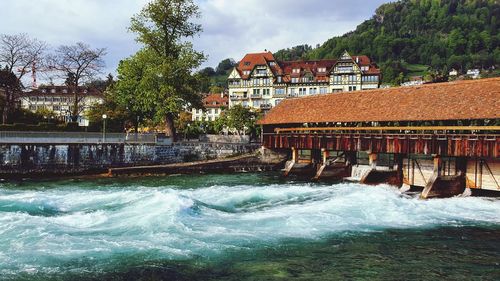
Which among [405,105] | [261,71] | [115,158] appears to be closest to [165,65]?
[115,158]

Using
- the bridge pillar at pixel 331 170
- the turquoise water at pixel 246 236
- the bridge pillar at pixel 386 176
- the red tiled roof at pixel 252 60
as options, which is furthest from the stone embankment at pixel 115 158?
the red tiled roof at pixel 252 60

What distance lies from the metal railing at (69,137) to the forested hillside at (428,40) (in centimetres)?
9925

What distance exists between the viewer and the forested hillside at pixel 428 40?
143 metres

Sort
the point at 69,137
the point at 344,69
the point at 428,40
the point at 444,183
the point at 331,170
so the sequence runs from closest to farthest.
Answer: the point at 444,183, the point at 331,170, the point at 69,137, the point at 344,69, the point at 428,40

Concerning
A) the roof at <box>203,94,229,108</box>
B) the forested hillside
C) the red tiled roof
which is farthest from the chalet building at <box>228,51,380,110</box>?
the forested hillside

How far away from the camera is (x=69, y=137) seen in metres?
32.8

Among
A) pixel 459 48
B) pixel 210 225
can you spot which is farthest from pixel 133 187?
pixel 459 48

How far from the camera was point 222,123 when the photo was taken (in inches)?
2040

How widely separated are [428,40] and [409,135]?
15243 centimetres

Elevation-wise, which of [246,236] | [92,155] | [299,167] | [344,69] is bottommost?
[246,236]

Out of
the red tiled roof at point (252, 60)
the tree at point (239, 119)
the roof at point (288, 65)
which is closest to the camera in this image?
the tree at point (239, 119)

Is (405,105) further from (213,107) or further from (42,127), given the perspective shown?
(213,107)

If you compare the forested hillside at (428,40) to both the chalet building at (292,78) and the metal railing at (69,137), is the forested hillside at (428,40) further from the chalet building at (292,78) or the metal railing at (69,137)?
the metal railing at (69,137)

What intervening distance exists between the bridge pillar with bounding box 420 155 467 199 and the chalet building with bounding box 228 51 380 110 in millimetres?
45459
